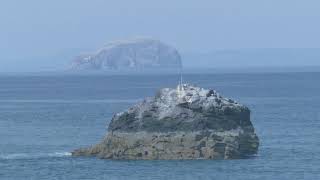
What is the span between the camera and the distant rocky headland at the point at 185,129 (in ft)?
300

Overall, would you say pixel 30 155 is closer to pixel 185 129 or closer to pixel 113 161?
pixel 113 161

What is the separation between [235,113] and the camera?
92.5m

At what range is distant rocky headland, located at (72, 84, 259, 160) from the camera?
300ft

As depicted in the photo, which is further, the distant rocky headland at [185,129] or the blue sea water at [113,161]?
the distant rocky headland at [185,129]

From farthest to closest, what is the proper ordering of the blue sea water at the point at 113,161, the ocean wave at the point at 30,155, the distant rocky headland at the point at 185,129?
the ocean wave at the point at 30,155 → the distant rocky headland at the point at 185,129 → the blue sea water at the point at 113,161

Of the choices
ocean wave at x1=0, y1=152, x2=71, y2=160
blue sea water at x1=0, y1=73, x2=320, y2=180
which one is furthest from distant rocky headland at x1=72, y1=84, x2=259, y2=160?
ocean wave at x1=0, y1=152, x2=71, y2=160

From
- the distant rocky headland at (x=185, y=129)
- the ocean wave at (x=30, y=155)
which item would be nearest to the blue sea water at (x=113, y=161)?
the ocean wave at (x=30, y=155)

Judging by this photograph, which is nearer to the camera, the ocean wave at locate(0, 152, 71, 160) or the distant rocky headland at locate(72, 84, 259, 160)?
the distant rocky headland at locate(72, 84, 259, 160)

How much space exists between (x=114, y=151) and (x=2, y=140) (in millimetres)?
24642

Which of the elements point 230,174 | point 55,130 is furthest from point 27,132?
point 230,174

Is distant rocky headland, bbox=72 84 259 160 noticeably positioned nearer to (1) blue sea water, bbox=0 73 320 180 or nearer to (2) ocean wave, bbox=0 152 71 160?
(1) blue sea water, bbox=0 73 320 180

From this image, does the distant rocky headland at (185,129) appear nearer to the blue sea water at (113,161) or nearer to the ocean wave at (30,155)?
the blue sea water at (113,161)

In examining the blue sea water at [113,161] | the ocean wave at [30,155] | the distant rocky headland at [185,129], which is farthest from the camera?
the ocean wave at [30,155]

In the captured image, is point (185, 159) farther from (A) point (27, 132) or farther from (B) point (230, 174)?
(A) point (27, 132)
